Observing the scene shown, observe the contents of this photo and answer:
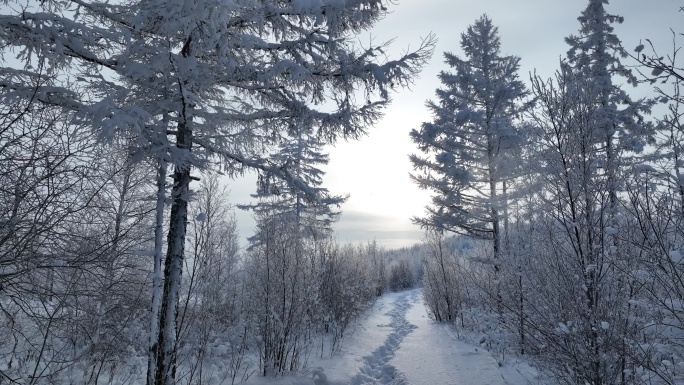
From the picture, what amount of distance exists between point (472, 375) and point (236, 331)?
9653 mm

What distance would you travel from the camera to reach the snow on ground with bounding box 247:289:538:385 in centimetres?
737

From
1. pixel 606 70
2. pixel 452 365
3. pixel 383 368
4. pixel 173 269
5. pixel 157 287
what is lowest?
pixel 383 368

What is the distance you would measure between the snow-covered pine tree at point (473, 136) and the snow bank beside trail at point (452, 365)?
12.3ft

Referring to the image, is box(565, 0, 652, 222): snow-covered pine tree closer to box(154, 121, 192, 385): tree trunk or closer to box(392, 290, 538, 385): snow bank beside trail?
box(392, 290, 538, 385): snow bank beside trail

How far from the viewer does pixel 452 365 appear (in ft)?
28.2

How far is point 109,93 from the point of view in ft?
14.3

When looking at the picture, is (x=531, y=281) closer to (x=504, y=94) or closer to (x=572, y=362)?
(x=572, y=362)

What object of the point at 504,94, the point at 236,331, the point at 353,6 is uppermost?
the point at 504,94

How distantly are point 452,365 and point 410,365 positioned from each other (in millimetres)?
1095

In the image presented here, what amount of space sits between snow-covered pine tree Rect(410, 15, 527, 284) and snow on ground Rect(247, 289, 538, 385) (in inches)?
159

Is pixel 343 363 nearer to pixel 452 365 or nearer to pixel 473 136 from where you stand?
pixel 452 365

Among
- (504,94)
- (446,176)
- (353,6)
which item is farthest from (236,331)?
(504,94)

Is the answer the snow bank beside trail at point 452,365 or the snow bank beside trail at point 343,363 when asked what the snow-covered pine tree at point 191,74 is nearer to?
the snow bank beside trail at point 343,363

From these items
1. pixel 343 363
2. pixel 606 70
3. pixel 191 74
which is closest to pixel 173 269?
pixel 191 74
